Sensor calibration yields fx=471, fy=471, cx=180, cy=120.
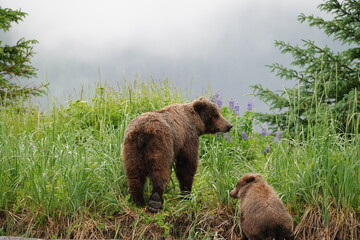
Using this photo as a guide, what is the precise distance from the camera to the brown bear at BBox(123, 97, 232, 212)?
5207 mm

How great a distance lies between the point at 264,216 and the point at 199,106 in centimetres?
215

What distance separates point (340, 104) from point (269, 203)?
18.1 feet

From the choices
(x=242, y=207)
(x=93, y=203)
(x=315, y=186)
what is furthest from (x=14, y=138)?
(x=315, y=186)

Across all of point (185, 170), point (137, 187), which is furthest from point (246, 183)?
point (137, 187)

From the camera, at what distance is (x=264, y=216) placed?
4477 millimetres

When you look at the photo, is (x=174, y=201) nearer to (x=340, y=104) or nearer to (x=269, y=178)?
(x=269, y=178)

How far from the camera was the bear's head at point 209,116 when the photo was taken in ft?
20.5

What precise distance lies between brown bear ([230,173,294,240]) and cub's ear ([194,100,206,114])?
1702 mm

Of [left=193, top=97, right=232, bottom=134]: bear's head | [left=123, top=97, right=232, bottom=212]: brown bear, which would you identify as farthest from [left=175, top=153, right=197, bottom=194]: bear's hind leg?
[left=193, top=97, right=232, bottom=134]: bear's head

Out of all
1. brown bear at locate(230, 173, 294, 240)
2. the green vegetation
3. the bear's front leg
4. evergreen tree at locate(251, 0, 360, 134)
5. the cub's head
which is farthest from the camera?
evergreen tree at locate(251, 0, 360, 134)

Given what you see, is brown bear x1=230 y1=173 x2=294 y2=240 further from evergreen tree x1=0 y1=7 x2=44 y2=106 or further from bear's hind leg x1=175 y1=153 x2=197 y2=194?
evergreen tree x1=0 y1=7 x2=44 y2=106

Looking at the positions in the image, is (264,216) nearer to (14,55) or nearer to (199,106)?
(199,106)

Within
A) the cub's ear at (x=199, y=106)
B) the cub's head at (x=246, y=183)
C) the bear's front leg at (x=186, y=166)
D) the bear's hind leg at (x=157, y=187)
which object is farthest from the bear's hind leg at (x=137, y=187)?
the cub's ear at (x=199, y=106)

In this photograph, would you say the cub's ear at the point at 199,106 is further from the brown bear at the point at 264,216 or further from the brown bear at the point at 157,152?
the brown bear at the point at 264,216
